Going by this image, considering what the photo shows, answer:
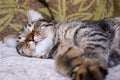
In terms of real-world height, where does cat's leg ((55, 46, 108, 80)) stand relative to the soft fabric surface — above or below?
above

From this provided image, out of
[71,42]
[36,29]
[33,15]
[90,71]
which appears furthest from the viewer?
[33,15]

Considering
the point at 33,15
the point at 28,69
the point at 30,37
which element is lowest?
the point at 28,69

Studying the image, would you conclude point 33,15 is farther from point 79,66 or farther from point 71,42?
point 79,66

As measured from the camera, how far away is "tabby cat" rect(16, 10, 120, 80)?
1.02 meters

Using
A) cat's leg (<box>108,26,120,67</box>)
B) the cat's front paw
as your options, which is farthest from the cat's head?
the cat's front paw

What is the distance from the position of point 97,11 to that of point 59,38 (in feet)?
1.51

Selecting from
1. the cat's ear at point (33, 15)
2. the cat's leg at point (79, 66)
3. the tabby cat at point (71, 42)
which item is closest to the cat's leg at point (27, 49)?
the tabby cat at point (71, 42)

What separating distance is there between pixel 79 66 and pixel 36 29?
56 cm

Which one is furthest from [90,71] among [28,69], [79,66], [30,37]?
[30,37]

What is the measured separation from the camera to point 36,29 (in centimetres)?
148

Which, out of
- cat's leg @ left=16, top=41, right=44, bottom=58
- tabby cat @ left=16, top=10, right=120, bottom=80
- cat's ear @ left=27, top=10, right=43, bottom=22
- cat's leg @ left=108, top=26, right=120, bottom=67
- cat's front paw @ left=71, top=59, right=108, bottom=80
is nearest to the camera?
cat's front paw @ left=71, top=59, right=108, bottom=80

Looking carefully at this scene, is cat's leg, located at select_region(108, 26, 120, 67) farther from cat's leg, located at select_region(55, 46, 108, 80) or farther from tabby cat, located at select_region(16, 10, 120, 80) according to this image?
cat's leg, located at select_region(55, 46, 108, 80)

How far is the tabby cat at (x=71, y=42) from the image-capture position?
1.02 m

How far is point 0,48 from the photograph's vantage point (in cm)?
161
